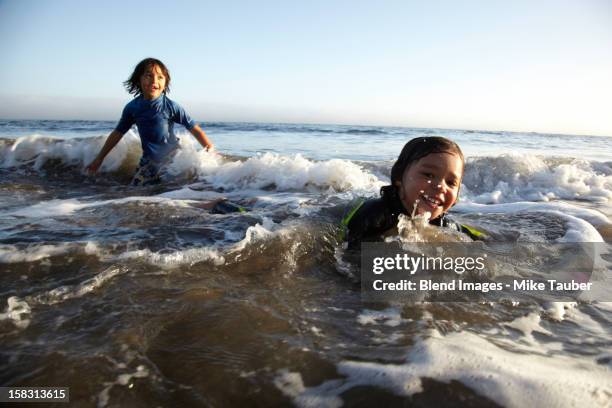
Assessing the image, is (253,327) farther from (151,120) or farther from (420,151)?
(151,120)

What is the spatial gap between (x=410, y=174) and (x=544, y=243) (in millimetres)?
1497

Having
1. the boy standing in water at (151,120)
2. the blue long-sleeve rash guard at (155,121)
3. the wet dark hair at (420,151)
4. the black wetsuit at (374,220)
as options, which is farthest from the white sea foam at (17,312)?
the blue long-sleeve rash guard at (155,121)

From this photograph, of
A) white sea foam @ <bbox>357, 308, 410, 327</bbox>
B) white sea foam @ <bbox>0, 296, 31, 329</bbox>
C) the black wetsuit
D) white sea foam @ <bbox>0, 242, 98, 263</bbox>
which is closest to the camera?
white sea foam @ <bbox>0, 296, 31, 329</bbox>

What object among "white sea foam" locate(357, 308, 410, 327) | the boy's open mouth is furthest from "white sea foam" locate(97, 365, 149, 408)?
the boy's open mouth

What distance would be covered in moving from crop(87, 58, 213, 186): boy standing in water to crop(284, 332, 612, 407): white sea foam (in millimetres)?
5562

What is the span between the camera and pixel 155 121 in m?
6.28

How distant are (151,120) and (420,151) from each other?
4684mm

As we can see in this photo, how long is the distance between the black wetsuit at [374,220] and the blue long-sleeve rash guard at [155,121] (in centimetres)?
429

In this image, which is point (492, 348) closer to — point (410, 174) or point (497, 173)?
point (410, 174)

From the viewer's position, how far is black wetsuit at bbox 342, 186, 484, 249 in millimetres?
3074

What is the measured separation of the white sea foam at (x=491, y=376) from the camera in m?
1.46

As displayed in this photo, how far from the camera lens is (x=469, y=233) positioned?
11.3ft

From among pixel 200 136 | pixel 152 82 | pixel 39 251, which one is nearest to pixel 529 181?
pixel 200 136

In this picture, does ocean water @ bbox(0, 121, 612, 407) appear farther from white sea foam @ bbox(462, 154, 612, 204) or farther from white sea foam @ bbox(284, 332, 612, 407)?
white sea foam @ bbox(462, 154, 612, 204)
